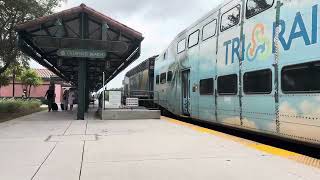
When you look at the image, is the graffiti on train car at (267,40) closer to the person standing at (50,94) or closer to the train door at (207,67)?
the train door at (207,67)

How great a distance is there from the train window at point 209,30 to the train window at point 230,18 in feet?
2.32

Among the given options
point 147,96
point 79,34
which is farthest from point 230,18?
point 147,96

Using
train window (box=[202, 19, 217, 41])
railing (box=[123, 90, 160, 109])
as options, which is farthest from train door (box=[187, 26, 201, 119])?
railing (box=[123, 90, 160, 109])

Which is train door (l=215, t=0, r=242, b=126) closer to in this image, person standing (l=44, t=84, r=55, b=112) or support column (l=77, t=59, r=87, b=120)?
support column (l=77, t=59, r=87, b=120)

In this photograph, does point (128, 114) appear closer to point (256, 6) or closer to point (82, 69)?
point (82, 69)

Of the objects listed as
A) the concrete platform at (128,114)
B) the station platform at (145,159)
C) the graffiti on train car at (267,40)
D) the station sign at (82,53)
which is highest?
the station sign at (82,53)

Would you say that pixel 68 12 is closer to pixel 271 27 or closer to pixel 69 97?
pixel 271 27

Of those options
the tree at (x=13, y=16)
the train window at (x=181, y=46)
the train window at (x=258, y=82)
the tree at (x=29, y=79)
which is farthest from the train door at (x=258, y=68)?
the tree at (x=29, y=79)

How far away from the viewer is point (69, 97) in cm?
3141

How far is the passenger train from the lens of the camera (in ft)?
28.3

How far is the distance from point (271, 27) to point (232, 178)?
4.51 metres

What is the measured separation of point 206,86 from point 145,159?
21.7 ft

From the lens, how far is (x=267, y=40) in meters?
10.3

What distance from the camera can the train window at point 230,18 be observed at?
12.1 m
